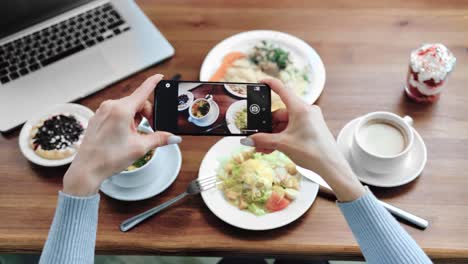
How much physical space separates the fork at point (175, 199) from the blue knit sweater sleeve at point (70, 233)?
12 cm

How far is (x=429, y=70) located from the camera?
1.10 m

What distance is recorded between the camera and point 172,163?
107 centimetres

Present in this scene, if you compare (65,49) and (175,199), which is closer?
(175,199)

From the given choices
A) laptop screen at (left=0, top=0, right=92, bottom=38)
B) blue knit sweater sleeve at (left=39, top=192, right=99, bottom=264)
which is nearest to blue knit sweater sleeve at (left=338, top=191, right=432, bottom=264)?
blue knit sweater sleeve at (left=39, top=192, right=99, bottom=264)

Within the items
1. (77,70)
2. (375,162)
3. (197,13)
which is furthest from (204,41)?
(375,162)

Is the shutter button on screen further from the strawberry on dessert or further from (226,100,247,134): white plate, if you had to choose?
the strawberry on dessert

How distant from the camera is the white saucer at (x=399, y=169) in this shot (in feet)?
3.34

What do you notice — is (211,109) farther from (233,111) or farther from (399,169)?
(399,169)

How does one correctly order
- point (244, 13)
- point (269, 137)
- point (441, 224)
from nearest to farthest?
point (269, 137) → point (441, 224) → point (244, 13)

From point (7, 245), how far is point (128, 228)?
0.25 m

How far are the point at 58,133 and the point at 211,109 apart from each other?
0.38 meters

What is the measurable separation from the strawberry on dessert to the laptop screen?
87cm

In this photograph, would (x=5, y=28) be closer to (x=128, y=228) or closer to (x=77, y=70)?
(x=77, y=70)

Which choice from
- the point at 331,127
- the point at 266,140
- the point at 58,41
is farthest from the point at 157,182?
the point at 58,41
